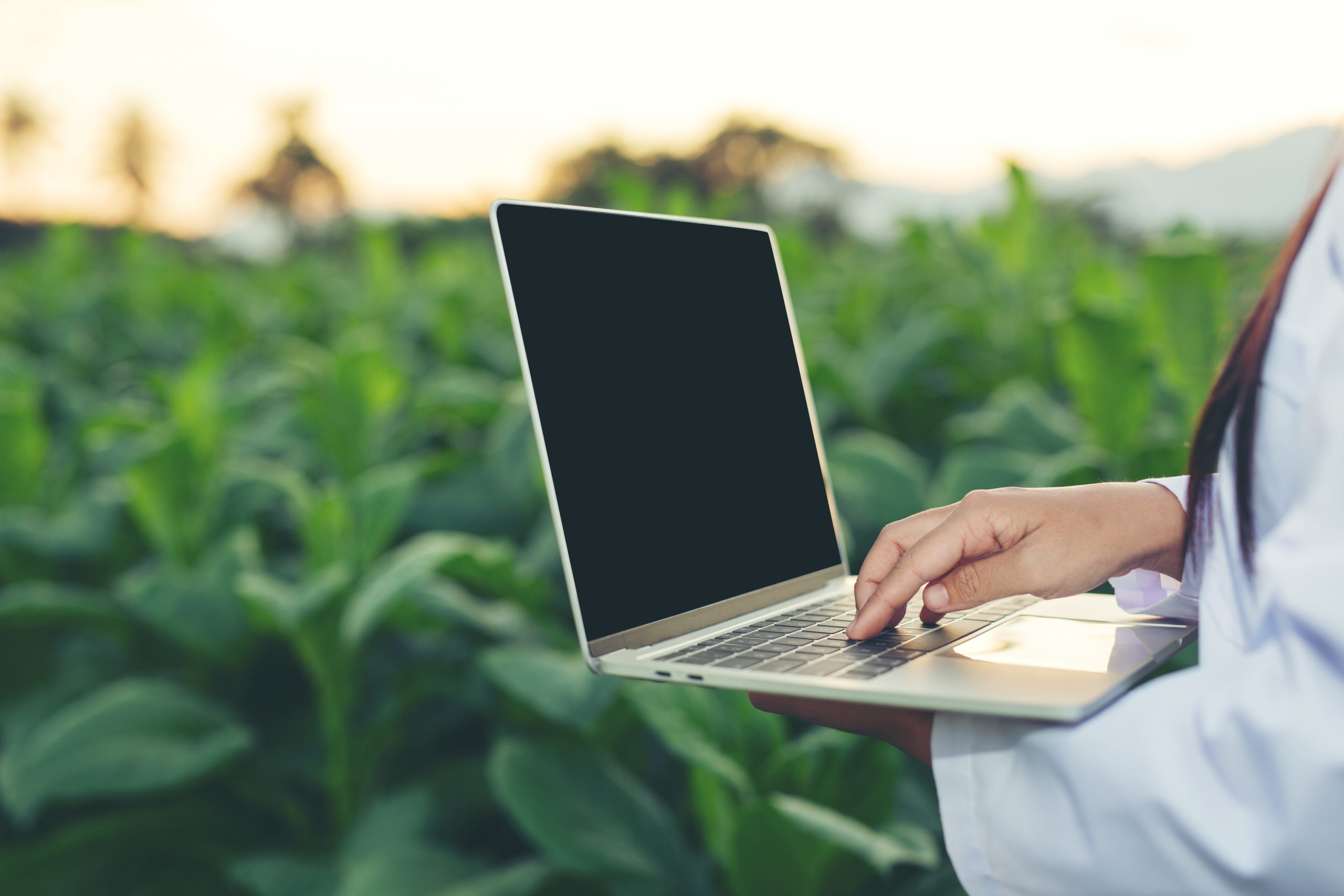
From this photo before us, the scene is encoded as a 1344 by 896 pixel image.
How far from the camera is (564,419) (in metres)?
1.00

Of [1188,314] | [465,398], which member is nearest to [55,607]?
[465,398]

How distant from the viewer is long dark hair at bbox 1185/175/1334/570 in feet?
2.34

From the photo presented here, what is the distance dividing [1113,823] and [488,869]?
4.39ft

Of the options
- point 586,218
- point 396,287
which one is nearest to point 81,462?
point 396,287

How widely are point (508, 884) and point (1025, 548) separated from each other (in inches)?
A: 41.8

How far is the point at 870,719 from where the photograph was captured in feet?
3.01

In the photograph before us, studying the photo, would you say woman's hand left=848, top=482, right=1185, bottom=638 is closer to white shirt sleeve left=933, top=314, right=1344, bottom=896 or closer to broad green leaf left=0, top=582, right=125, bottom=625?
white shirt sleeve left=933, top=314, right=1344, bottom=896

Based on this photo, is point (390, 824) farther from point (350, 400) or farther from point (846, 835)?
point (350, 400)

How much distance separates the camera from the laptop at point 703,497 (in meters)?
0.92

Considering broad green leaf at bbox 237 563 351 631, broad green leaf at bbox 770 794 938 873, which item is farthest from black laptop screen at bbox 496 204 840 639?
broad green leaf at bbox 237 563 351 631

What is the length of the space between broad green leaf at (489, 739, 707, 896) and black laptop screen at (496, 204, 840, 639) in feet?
1.97

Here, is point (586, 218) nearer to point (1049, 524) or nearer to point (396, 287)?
point (1049, 524)

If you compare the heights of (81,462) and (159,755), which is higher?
(81,462)

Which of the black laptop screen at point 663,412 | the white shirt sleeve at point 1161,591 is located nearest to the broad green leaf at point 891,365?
the black laptop screen at point 663,412
